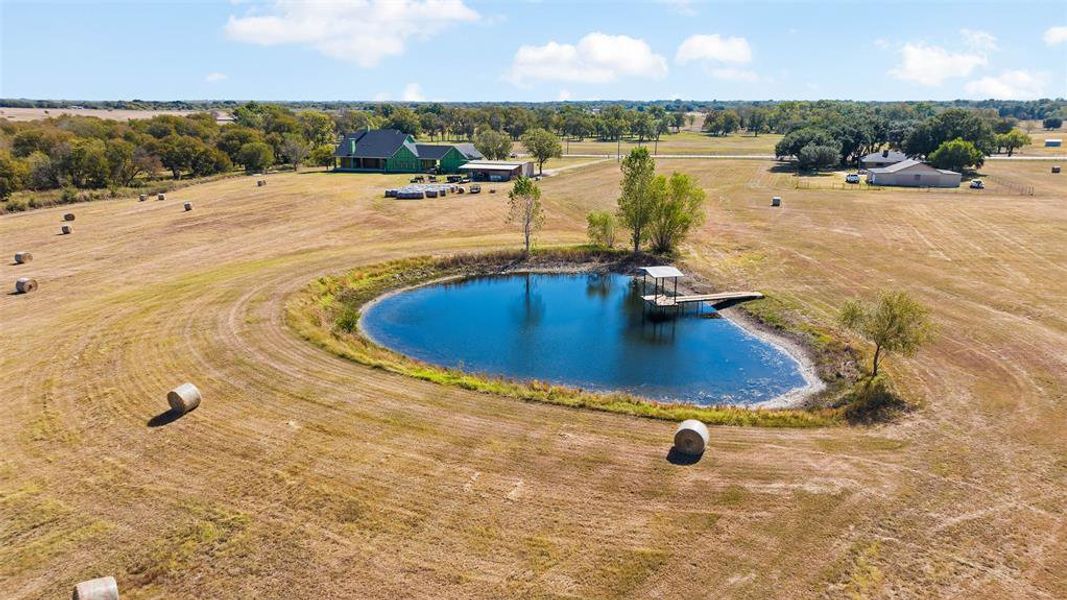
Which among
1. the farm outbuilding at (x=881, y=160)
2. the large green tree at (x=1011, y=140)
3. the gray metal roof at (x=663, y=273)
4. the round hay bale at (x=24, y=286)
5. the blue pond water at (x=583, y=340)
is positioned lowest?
the blue pond water at (x=583, y=340)

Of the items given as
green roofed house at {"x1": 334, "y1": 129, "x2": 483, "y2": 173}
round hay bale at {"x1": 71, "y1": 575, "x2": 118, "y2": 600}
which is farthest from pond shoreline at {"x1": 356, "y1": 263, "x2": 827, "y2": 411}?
green roofed house at {"x1": 334, "y1": 129, "x2": 483, "y2": 173}

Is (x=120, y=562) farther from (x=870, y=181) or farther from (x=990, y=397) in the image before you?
(x=870, y=181)

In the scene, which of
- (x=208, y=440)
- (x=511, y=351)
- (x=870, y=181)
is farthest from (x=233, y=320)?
(x=870, y=181)

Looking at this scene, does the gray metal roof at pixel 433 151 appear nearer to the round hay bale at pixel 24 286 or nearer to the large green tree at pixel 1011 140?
the round hay bale at pixel 24 286

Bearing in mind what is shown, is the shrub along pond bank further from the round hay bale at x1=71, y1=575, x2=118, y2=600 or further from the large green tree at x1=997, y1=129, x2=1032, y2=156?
the large green tree at x1=997, y1=129, x2=1032, y2=156

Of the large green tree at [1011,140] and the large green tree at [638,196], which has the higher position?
the large green tree at [1011,140]

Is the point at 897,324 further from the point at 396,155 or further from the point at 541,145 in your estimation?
the point at 396,155

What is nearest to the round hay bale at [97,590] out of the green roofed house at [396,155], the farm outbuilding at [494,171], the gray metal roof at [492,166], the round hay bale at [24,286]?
the round hay bale at [24,286]
